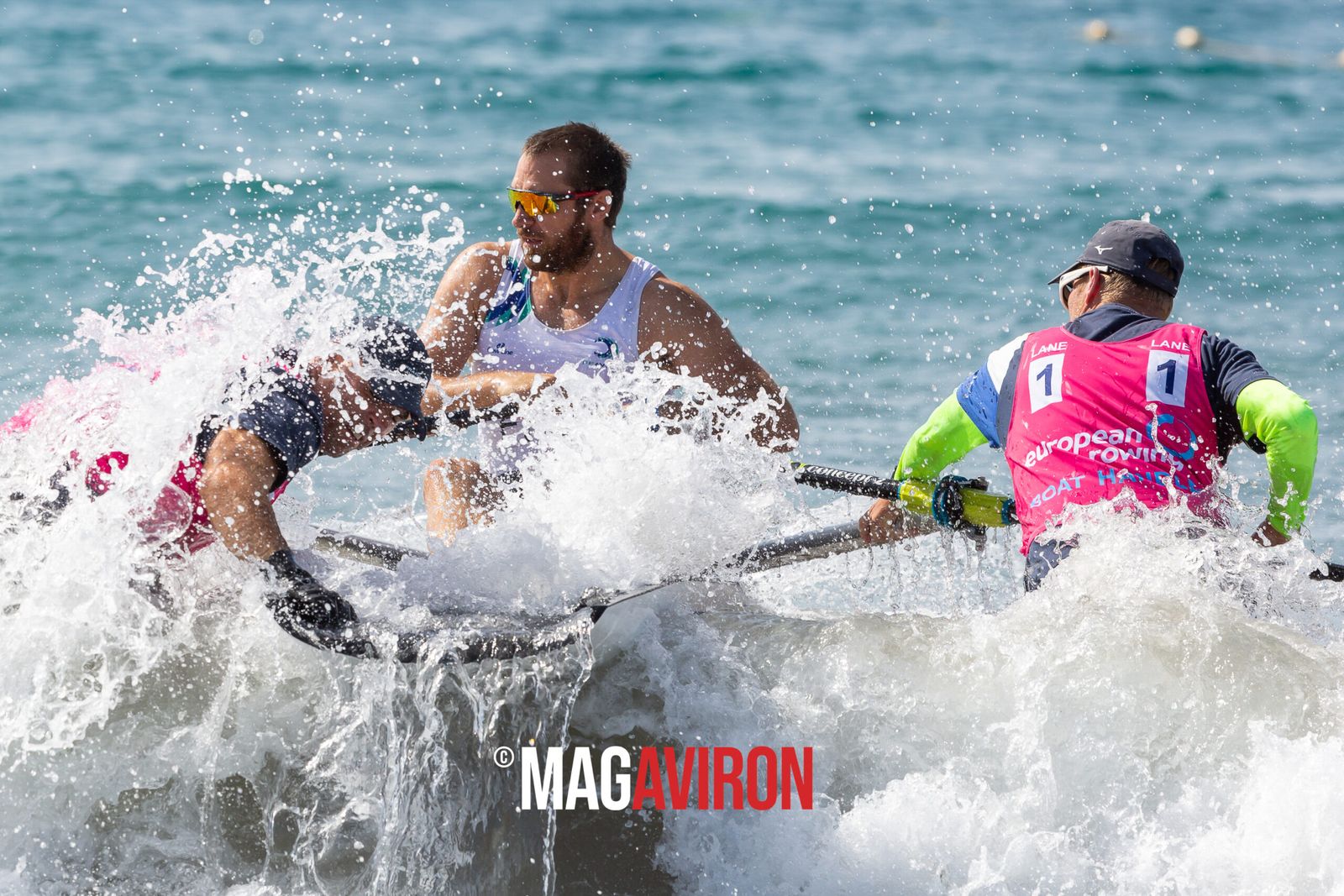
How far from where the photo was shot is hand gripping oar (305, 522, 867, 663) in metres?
3.60

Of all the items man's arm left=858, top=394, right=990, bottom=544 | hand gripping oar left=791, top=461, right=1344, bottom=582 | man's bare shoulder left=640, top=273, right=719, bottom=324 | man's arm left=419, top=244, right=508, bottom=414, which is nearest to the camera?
hand gripping oar left=791, top=461, right=1344, bottom=582

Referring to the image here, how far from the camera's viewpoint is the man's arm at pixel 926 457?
4.63 metres

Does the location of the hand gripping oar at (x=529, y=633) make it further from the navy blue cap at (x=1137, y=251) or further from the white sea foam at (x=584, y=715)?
the navy blue cap at (x=1137, y=251)

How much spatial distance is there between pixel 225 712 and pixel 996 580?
3.21 meters

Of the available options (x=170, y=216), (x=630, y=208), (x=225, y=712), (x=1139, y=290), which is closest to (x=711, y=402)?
(x=1139, y=290)

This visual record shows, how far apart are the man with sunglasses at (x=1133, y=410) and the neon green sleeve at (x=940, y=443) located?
0.81 feet

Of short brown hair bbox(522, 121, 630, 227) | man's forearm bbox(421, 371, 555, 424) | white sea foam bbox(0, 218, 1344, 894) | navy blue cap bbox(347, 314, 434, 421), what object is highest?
short brown hair bbox(522, 121, 630, 227)

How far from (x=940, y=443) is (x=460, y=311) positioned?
5.22 ft

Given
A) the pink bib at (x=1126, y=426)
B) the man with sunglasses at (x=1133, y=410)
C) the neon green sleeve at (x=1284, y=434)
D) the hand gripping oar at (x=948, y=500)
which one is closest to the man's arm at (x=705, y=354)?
the hand gripping oar at (x=948, y=500)

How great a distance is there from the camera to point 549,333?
481cm

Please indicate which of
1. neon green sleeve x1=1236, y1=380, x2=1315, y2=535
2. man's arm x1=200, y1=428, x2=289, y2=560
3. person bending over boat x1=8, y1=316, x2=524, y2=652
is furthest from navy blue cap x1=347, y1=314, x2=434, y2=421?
neon green sleeve x1=1236, y1=380, x2=1315, y2=535

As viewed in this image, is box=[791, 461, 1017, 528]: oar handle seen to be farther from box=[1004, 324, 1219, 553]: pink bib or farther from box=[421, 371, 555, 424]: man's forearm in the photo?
box=[421, 371, 555, 424]: man's forearm

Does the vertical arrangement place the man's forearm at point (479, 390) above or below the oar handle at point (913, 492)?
above

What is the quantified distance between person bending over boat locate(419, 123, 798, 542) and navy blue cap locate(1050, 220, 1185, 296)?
3.48 ft
